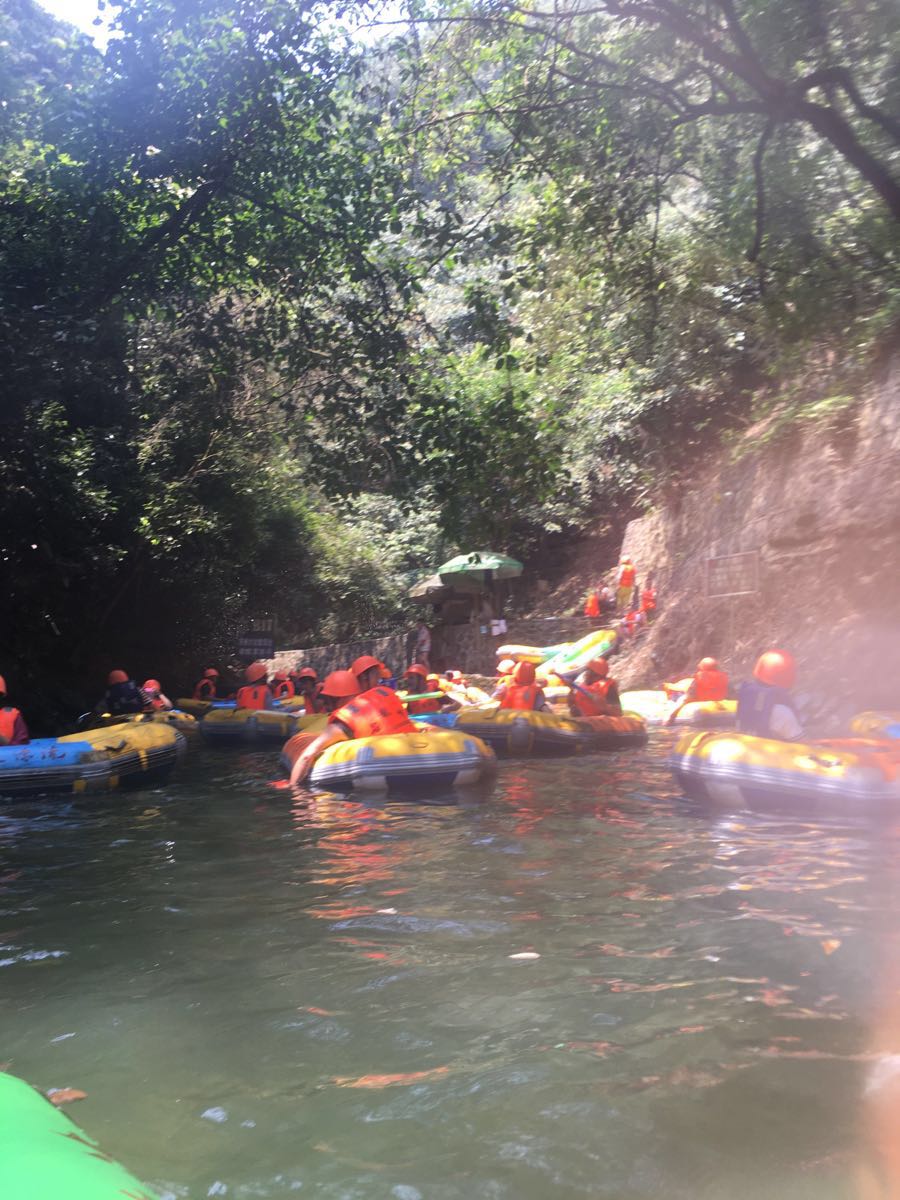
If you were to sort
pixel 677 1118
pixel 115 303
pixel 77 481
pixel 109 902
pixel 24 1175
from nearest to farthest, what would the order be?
pixel 24 1175, pixel 677 1118, pixel 109 902, pixel 115 303, pixel 77 481

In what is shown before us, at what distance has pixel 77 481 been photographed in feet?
55.7

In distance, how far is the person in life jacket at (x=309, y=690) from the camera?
15539mm

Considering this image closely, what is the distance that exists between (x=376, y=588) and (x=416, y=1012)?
27208 millimetres

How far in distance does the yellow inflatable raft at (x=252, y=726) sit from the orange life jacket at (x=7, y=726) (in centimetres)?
486

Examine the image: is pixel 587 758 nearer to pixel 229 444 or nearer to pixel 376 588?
pixel 229 444

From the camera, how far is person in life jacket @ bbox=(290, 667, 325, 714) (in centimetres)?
1554

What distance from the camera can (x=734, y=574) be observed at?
1858 centimetres

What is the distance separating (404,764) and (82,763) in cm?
328

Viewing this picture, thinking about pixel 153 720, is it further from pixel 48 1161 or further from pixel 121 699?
pixel 48 1161

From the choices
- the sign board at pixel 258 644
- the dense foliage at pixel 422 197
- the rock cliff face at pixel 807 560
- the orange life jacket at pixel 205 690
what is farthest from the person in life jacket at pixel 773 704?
the sign board at pixel 258 644

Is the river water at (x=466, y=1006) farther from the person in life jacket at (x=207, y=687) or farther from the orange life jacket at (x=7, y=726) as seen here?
the person in life jacket at (x=207, y=687)

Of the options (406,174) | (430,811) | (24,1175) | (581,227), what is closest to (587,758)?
(430,811)

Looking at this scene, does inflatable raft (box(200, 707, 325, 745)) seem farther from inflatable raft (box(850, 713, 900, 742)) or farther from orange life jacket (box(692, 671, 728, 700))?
inflatable raft (box(850, 713, 900, 742))

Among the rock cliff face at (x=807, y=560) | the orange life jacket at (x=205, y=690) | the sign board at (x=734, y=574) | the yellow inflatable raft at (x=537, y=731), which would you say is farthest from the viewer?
the orange life jacket at (x=205, y=690)
